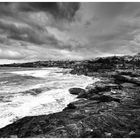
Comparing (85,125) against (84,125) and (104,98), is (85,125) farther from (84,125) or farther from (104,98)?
(104,98)

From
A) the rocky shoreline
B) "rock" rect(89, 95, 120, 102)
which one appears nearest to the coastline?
the rocky shoreline

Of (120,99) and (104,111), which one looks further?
(120,99)

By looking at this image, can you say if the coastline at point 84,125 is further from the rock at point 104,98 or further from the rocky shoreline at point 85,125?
the rock at point 104,98

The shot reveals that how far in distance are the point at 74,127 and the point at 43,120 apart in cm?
262

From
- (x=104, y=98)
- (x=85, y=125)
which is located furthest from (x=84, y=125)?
(x=104, y=98)

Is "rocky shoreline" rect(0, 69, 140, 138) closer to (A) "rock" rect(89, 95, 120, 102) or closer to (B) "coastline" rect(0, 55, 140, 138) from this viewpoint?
(B) "coastline" rect(0, 55, 140, 138)

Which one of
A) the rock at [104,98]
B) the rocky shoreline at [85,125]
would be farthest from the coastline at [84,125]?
the rock at [104,98]

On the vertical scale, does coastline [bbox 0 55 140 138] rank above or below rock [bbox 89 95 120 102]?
below

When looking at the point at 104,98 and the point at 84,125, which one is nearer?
the point at 84,125

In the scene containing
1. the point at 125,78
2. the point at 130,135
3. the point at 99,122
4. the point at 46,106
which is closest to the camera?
the point at 130,135

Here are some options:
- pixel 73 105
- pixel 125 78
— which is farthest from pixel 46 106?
pixel 125 78

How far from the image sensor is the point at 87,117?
876 centimetres

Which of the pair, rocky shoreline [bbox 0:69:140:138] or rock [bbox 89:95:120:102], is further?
rock [bbox 89:95:120:102]

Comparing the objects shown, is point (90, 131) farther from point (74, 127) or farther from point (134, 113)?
point (134, 113)
